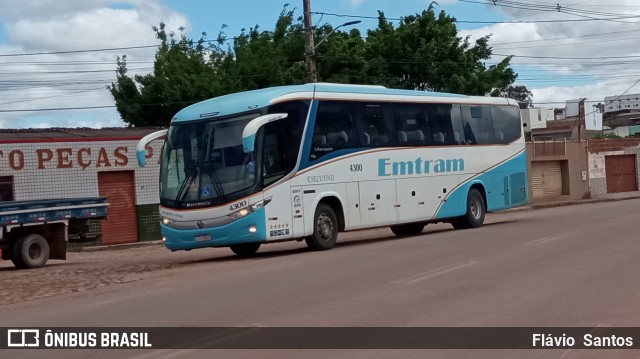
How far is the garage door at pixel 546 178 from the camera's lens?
4859 cm

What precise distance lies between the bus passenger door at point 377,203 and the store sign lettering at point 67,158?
515 inches

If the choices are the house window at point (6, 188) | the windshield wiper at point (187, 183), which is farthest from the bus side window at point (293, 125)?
the house window at point (6, 188)

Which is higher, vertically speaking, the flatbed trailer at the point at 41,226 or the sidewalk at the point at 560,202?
the flatbed trailer at the point at 41,226

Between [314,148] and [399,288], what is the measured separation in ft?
23.4

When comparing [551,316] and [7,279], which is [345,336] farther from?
[7,279]

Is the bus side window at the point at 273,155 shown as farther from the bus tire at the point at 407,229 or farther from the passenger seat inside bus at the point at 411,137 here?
the bus tire at the point at 407,229

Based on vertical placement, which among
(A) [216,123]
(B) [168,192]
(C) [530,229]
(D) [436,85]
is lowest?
(C) [530,229]

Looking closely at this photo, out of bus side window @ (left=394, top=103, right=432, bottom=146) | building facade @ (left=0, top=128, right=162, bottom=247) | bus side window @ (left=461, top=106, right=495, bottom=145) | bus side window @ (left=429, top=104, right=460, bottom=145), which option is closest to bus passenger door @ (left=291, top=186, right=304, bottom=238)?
bus side window @ (left=394, top=103, right=432, bottom=146)

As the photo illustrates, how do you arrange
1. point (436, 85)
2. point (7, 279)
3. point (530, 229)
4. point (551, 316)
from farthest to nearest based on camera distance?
point (436, 85) < point (530, 229) < point (7, 279) < point (551, 316)

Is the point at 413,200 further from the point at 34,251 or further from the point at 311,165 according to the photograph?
the point at 34,251

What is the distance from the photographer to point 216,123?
1853 centimetres

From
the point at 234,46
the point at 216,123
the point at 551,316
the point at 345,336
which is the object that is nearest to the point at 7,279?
the point at 216,123

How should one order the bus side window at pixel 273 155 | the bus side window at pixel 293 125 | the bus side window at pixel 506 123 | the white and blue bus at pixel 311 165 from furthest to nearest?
the bus side window at pixel 506 123
the bus side window at pixel 293 125
the bus side window at pixel 273 155
the white and blue bus at pixel 311 165

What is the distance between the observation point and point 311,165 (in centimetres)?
1936
